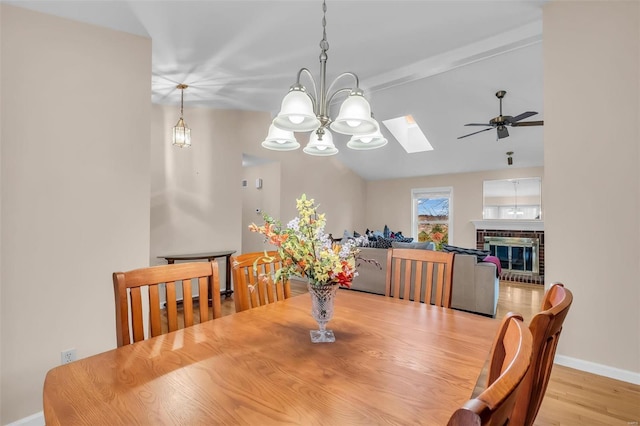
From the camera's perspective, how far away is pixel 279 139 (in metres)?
1.81

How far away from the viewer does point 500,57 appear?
11.4 feet

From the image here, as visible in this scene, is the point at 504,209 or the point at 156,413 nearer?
the point at 156,413

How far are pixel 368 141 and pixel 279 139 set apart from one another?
1.71 ft

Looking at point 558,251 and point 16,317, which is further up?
point 558,251

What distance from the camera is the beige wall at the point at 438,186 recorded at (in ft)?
21.9

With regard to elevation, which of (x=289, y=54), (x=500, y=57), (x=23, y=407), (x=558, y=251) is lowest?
(x=23, y=407)

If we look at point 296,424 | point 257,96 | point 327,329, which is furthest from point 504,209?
point 296,424

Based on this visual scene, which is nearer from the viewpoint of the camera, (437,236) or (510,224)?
(510,224)

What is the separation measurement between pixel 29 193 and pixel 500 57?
14.3ft

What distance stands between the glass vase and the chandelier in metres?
0.72

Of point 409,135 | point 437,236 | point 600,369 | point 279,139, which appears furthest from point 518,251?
point 279,139

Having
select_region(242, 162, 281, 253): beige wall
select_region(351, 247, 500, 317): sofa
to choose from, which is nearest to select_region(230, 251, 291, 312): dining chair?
select_region(351, 247, 500, 317): sofa

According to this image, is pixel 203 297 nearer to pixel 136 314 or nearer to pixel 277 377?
pixel 136 314

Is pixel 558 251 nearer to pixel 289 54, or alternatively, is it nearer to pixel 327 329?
pixel 327 329
